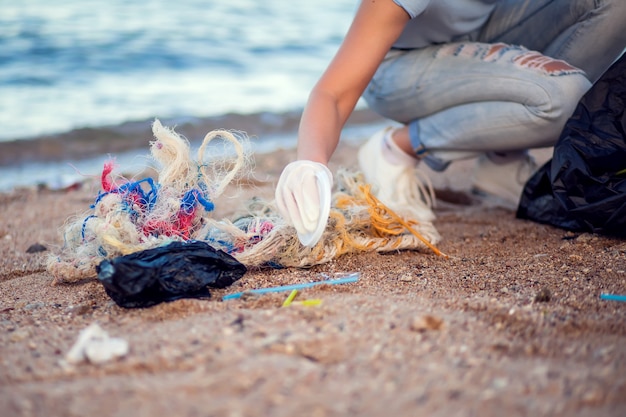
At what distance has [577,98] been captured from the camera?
2230mm

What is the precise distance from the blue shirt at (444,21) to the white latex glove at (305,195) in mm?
775

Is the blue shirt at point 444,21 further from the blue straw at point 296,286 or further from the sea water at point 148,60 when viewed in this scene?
the sea water at point 148,60

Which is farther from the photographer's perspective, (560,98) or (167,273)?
(560,98)

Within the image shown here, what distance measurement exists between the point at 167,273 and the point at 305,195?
390mm

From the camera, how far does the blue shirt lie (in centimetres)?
219

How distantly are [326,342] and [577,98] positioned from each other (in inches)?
58.3

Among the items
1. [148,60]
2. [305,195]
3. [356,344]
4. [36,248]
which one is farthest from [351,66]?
[148,60]

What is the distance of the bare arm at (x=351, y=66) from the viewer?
6.12ft

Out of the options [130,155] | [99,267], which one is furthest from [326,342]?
[130,155]

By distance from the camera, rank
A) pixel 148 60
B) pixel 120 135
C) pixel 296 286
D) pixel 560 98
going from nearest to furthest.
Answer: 1. pixel 296 286
2. pixel 560 98
3. pixel 120 135
4. pixel 148 60

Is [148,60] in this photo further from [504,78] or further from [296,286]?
[296,286]

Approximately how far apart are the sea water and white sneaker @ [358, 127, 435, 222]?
274cm

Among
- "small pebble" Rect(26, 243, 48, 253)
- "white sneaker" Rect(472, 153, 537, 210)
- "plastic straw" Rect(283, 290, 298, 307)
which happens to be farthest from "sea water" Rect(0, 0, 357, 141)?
"plastic straw" Rect(283, 290, 298, 307)

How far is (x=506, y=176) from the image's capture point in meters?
2.64
